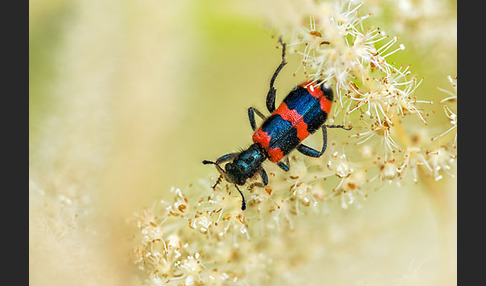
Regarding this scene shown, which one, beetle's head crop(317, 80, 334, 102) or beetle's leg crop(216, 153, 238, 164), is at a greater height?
beetle's head crop(317, 80, 334, 102)

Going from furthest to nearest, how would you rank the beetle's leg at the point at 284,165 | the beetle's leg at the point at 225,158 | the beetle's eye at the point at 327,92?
1. the beetle's leg at the point at 225,158
2. the beetle's leg at the point at 284,165
3. the beetle's eye at the point at 327,92

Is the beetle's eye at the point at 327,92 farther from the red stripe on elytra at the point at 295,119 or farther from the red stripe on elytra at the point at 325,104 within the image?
the red stripe on elytra at the point at 295,119

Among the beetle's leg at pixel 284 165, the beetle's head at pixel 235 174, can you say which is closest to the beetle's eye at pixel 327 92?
the beetle's leg at pixel 284 165

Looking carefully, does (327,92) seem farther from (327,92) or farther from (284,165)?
(284,165)

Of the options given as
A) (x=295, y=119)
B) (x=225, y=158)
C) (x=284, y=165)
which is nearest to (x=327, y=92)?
(x=295, y=119)

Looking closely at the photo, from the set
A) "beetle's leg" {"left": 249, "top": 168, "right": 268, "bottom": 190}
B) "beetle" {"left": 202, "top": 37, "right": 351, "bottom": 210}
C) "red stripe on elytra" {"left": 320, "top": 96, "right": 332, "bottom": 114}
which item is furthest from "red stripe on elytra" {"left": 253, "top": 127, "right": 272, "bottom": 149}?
"red stripe on elytra" {"left": 320, "top": 96, "right": 332, "bottom": 114}

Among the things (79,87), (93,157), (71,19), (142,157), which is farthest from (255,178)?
(71,19)

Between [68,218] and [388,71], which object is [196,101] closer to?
[68,218]

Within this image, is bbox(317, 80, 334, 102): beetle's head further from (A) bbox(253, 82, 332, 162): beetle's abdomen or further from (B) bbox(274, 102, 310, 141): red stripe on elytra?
(B) bbox(274, 102, 310, 141): red stripe on elytra
